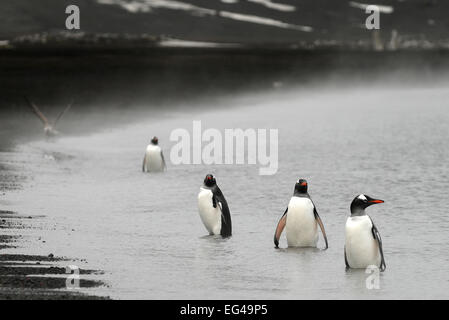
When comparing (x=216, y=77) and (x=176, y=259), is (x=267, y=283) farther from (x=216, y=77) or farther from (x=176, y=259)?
(x=216, y=77)

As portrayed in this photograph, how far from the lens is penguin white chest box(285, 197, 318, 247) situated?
1426 cm

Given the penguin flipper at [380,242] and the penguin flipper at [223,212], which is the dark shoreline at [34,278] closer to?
the penguin flipper at [223,212]

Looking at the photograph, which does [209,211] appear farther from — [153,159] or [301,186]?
[153,159]

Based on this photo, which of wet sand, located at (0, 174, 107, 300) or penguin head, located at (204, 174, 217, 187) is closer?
wet sand, located at (0, 174, 107, 300)

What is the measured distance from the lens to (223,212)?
50.7 ft

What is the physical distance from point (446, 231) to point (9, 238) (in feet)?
24.1

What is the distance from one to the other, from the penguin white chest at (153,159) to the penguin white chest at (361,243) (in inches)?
469

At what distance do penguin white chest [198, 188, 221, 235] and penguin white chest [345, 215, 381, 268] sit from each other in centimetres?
296

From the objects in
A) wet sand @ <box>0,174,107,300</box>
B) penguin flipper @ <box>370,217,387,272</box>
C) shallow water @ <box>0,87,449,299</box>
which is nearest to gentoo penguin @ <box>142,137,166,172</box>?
shallow water @ <box>0,87,449,299</box>

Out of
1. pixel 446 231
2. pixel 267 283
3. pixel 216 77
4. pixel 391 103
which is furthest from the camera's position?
pixel 216 77

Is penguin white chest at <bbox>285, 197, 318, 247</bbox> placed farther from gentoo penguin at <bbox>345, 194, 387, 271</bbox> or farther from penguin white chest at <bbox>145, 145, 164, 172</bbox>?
penguin white chest at <bbox>145, 145, 164, 172</bbox>

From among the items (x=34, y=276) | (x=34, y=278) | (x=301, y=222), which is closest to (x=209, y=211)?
(x=301, y=222)

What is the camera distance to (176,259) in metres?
13.8
